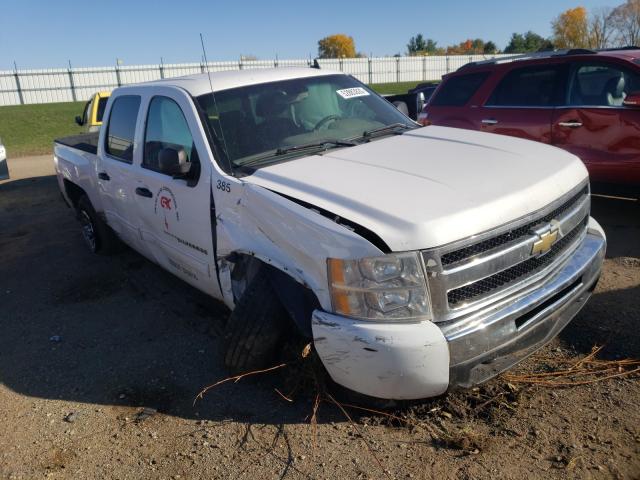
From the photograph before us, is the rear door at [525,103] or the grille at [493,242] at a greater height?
the rear door at [525,103]

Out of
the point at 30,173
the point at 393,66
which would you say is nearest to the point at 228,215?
the point at 30,173

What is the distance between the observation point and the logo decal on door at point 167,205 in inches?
150

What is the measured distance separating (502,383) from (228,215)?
1.84 m

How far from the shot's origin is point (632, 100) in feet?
17.2

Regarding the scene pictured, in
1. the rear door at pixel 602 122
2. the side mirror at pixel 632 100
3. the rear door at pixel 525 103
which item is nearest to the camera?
the side mirror at pixel 632 100

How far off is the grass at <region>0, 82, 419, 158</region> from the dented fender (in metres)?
17.2

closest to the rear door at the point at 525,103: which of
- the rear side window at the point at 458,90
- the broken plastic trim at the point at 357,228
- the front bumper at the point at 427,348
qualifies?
the rear side window at the point at 458,90

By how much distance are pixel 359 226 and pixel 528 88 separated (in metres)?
4.77

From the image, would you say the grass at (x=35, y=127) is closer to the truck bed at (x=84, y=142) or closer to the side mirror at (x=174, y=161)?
the truck bed at (x=84, y=142)

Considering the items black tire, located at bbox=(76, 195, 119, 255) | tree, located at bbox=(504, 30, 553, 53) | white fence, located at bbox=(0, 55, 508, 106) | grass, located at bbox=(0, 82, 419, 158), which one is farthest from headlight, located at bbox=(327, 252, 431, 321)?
tree, located at bbox=(504, 30, 553, 53)

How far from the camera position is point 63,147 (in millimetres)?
6344

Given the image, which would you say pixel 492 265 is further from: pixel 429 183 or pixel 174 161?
pixel 174 161

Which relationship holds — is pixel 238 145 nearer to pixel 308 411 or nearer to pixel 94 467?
pixel 308 411

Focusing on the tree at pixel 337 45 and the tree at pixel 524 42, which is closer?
the tree at pixel 524 42
